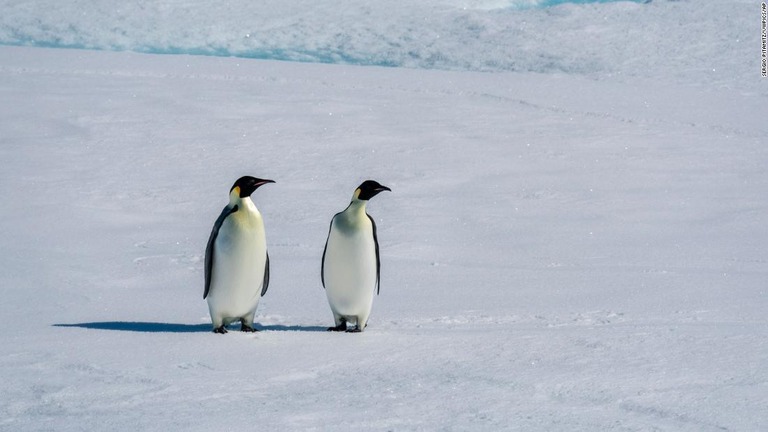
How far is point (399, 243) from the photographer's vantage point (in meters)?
5.14

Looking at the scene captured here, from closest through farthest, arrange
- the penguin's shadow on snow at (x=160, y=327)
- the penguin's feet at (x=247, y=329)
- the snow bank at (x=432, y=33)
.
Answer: the penguin's shadow on snow at (x=160, y=327)
the penguin's feet at (x=247, y=329)
the snow bank at (x=432, y=33)

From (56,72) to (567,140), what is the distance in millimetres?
5271

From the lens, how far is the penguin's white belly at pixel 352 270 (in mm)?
3414

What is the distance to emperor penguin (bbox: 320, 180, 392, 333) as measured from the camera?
3.41 meters

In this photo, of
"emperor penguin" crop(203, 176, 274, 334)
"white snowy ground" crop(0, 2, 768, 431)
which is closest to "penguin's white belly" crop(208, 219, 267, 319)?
"emperor penguin" crop(203, 176, 274, 334)

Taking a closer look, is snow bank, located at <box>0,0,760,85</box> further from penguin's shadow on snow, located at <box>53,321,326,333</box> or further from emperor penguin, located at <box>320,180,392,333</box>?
penguin's shadow on snow, located at <box>53,321,326,333</box>

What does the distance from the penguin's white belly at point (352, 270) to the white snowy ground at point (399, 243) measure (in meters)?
0.13

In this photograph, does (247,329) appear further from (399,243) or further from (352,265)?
(399,243)

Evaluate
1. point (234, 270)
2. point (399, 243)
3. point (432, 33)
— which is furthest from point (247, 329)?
point (432, 33)

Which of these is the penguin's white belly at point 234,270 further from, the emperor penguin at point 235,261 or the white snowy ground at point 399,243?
the white snowy ground at point 399,243

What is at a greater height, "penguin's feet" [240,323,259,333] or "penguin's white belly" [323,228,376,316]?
"penguin's white belly" [323,228,376,316]

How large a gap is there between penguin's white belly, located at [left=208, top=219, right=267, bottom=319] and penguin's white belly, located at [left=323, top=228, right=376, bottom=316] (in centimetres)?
28

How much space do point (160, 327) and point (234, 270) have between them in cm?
31

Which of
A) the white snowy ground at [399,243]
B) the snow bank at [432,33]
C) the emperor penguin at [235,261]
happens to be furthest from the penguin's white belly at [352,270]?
the snow bank at [432,33]
